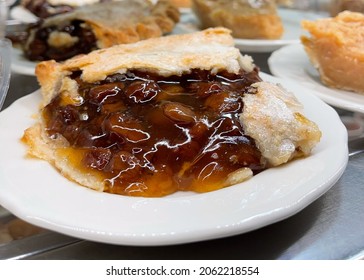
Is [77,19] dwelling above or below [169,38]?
below

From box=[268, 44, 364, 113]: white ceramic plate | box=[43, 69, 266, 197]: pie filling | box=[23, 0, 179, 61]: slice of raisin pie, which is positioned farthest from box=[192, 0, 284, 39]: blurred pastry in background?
box=[43, 69, 266, 197]: pie filling

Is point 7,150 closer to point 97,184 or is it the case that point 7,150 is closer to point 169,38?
point 97,184

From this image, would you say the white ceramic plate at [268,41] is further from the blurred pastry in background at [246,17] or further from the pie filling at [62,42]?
the pie filling at [62,42]

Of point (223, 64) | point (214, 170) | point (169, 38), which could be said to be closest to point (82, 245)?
point (214, 170)

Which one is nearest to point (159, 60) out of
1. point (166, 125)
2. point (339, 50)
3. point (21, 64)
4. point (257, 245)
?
point (166, 125)

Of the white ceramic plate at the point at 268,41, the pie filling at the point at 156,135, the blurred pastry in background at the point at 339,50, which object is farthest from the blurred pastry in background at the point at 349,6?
the pie filling at the point at 156,135

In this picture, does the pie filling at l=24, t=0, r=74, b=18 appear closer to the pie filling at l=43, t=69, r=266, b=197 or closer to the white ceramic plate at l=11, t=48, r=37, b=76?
the white ceramic plate at l=11, t=48, r=37, b=76

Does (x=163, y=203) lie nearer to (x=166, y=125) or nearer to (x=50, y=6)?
(x=166, y=125)
